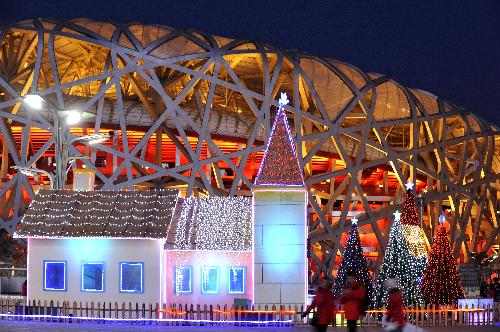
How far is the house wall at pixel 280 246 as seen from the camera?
89.1 feet

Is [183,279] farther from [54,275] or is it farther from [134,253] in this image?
[54,275]

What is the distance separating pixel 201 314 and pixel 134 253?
2.84m

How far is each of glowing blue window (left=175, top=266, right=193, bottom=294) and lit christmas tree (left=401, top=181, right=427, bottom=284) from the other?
22.6 ft

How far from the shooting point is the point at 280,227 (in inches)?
1083

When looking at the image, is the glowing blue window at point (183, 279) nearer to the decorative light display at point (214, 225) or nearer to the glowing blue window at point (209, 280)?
the glowing blue window at point (209, 280)

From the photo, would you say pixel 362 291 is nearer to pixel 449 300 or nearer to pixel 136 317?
pixel 136 317

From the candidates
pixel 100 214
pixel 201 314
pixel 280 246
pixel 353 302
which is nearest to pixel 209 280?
pixel 201 314

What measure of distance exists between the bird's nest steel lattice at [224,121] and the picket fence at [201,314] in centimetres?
1877

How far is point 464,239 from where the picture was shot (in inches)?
2244

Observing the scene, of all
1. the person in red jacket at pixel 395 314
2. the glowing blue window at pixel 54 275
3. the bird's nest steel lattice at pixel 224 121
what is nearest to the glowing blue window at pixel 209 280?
the glowing blue window at pixel 54 275

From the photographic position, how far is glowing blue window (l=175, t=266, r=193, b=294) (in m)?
29.1

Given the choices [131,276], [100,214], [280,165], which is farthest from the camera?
[100,214]

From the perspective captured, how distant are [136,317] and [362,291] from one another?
1021 centimetres

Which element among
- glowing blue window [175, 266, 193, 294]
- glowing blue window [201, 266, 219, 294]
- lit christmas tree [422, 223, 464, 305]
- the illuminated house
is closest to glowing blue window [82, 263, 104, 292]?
the illuminated house
